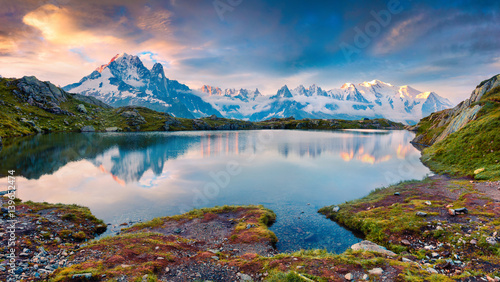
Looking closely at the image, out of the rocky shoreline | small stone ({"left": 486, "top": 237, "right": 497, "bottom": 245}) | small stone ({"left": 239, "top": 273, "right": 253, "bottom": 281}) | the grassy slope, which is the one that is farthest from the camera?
the grassy slope

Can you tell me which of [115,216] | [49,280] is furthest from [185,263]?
[115,216]

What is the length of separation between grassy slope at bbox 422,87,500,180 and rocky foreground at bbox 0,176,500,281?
10.9 meters

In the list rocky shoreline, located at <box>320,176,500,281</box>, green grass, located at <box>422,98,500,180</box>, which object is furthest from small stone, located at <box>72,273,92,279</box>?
green grass, located at <box>422,98,500,180</box>

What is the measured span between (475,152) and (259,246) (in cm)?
5572

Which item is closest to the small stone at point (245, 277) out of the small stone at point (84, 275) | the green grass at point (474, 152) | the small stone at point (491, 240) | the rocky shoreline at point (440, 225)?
the small stone at point (84, 275)

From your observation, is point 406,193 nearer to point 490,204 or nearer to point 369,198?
point 369,198

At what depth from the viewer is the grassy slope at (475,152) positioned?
40.4 metres

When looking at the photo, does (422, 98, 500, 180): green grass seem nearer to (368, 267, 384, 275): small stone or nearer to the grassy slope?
the grassy slope

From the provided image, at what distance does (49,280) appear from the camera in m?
12.4

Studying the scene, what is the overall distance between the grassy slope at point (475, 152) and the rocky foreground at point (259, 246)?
35.7ft

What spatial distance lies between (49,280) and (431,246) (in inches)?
1144

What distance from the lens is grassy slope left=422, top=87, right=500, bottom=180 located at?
40441mm

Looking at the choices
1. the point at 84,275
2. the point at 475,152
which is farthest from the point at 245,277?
the point at 475,152

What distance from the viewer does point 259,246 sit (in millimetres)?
22609
